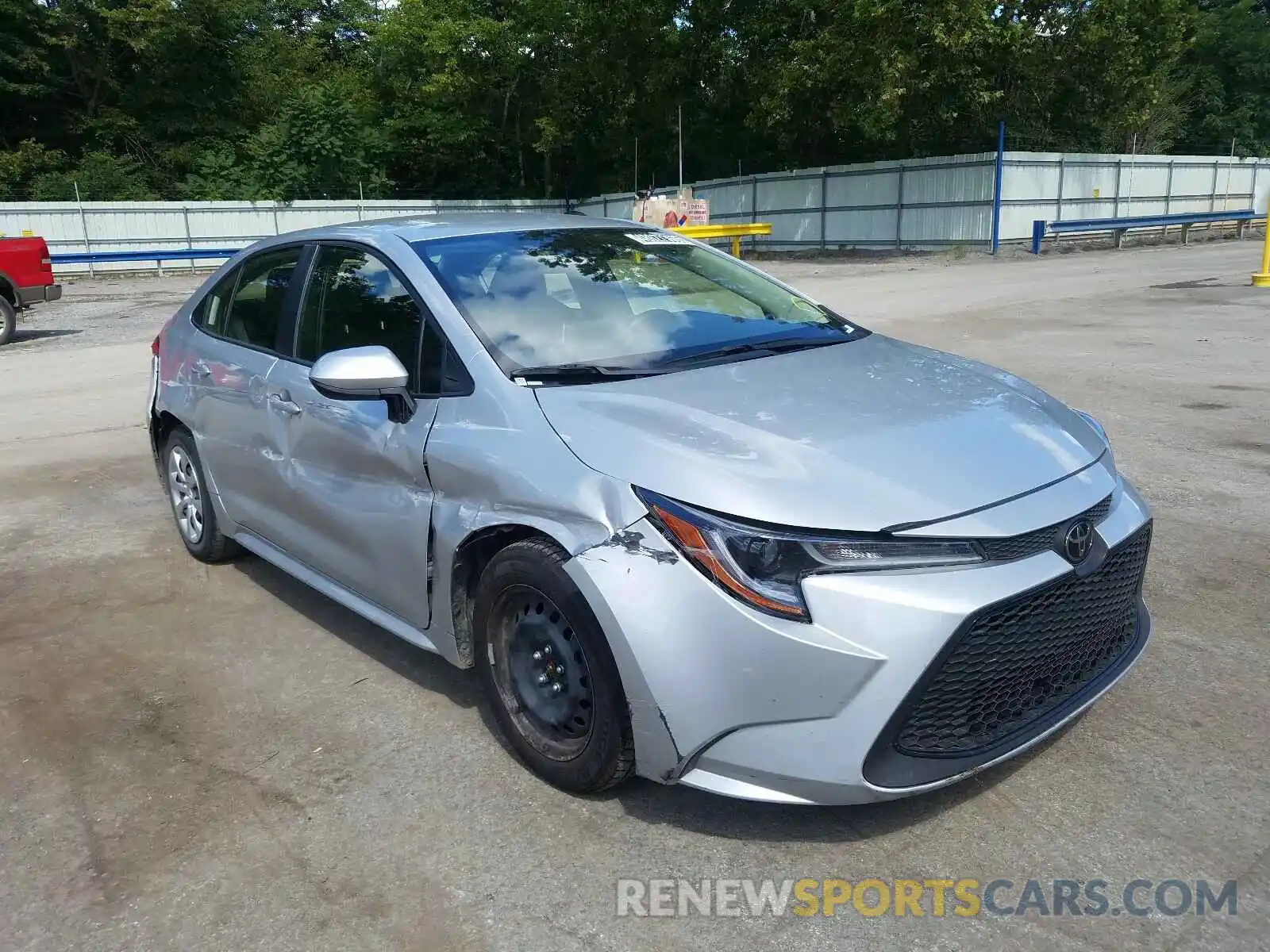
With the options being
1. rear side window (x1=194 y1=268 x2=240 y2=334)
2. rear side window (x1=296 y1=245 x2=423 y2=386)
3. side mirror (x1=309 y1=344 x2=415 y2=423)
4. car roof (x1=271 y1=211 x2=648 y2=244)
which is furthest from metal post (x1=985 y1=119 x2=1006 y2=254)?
side mirror (x1=309 y1=344 x2=415 y2=423)

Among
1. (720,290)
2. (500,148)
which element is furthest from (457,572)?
(500,148)

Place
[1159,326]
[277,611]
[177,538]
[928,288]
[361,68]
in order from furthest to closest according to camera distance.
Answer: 1. [361,68]
2. [928,288]
3. [1159,326]
4. [177,538]
5. [277,611]

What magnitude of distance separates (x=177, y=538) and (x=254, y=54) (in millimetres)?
47907

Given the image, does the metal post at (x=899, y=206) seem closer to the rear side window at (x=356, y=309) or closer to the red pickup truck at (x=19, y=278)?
the red pickup truck at (x=19, y=278)

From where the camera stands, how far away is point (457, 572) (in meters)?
3.22

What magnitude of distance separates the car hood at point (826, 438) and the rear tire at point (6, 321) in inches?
577

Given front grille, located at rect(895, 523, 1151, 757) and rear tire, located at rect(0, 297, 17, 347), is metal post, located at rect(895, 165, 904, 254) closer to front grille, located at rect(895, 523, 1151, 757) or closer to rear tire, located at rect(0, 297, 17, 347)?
rear tire, located at rect(0, 297, 17, 347)

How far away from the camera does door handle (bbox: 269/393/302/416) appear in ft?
13.1

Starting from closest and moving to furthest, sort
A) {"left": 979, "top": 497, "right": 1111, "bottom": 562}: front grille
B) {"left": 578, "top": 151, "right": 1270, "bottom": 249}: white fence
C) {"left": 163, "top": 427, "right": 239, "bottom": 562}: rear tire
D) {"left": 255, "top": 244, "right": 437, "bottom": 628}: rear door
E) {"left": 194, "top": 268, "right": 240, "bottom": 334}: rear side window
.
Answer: {"left": 979, "top": 497, "right": 1111, "bottom": 562}: front grille
{"left": 255, "top": 244, "right": 437, "bottom": 628}: rear door
{"left": 194, "top": 268, "right": 240, "bottom": 334}: rear side window
{"left": 163, "top": 427, "right": 239, "bottom": 562}: rear tire
{"left": 578, "top": 151, "right": 1270, "bottom": 249}: white fence

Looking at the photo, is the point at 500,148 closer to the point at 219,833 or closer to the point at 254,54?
the point at 254,54

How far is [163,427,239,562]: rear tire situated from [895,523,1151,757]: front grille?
3.61 metres

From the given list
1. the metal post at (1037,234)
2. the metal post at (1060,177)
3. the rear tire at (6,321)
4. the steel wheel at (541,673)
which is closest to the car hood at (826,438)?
the steel wheel at (541,673)

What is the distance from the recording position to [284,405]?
13.3 ft

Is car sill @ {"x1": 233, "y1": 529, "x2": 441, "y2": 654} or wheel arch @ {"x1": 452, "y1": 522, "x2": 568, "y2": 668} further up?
wheel arch @ {"x1": 452, "y1": 522, "x2": 568, "y2": 668}
